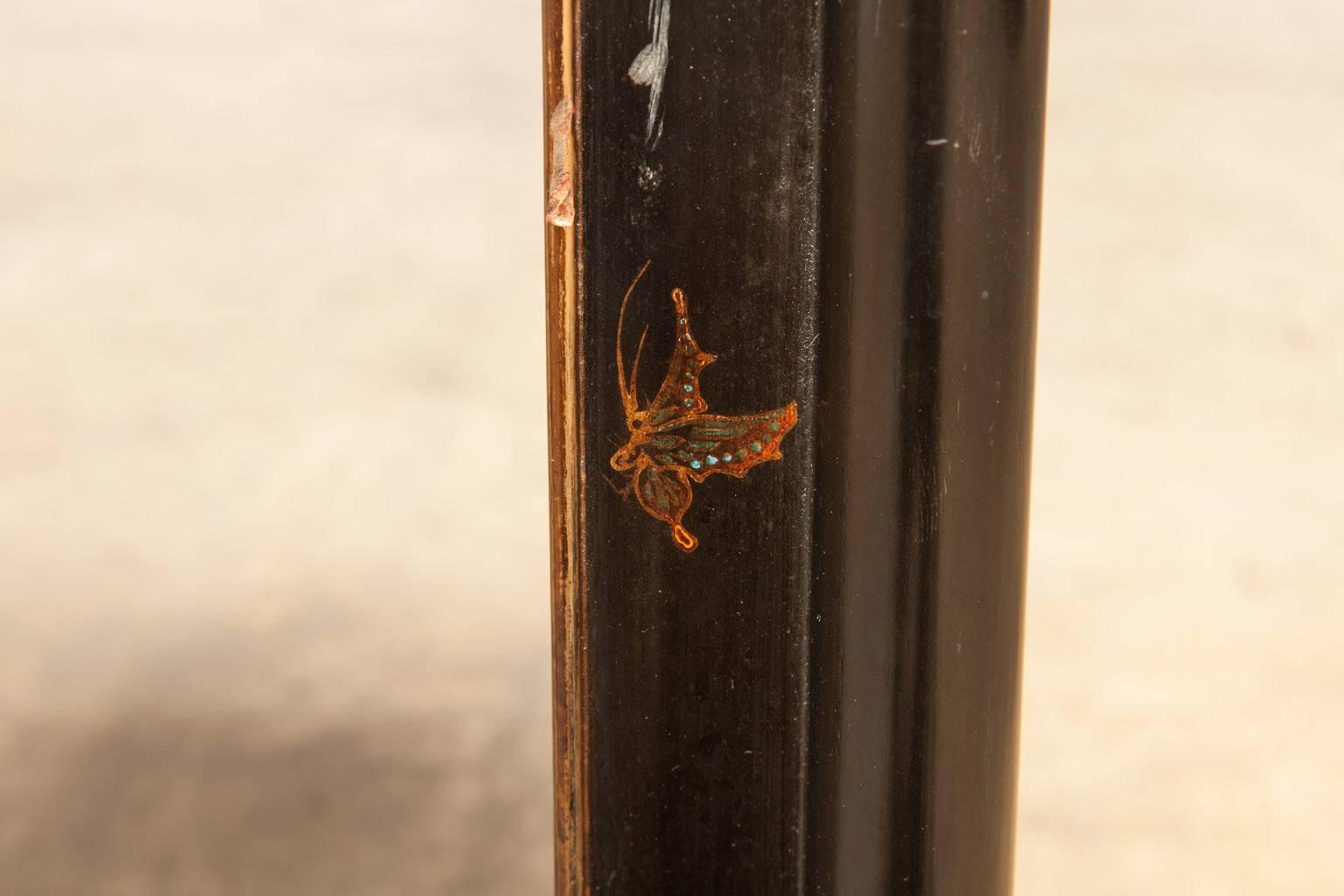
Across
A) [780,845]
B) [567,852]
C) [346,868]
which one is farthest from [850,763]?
[346,868]

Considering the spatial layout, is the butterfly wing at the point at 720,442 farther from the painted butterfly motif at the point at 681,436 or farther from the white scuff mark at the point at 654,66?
the white scuff mark at the point at 654,66

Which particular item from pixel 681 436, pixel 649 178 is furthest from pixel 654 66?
pixel 681 436

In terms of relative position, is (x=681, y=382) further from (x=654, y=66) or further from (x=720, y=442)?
(x=654, y=66)

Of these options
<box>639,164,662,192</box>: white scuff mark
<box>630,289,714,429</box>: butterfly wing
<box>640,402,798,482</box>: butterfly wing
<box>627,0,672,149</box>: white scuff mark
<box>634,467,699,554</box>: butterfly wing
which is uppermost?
<box>627,0,672,149</box>: white scuff mark

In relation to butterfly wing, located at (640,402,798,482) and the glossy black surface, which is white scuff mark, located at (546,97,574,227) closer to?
the glossy black surface

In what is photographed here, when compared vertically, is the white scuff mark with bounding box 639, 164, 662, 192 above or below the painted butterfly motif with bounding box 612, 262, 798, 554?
above

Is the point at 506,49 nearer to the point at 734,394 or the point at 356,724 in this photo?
the point at 356,724

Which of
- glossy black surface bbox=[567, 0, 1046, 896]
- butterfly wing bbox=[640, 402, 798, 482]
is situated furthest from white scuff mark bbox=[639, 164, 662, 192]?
butterfly wing bbox=[640, 402, 798, 482]
